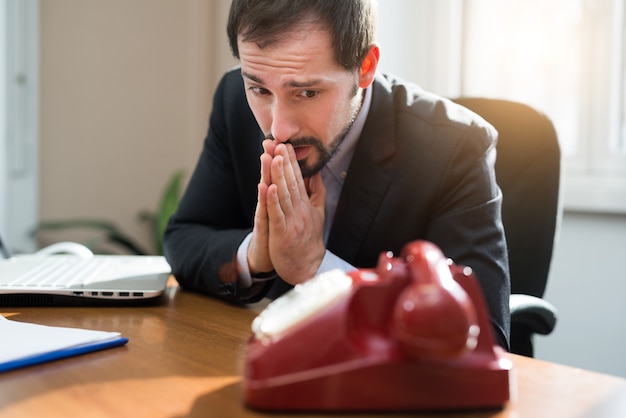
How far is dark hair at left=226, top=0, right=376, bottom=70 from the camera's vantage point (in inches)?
43.7

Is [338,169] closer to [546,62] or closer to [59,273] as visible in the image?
[59,273]

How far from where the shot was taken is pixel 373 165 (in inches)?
49.5

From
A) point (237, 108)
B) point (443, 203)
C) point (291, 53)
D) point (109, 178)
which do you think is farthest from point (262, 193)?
point (109, 178)

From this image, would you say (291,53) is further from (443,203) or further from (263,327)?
(263,327)

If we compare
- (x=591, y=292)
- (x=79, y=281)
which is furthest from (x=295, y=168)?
(x=591, y=292)

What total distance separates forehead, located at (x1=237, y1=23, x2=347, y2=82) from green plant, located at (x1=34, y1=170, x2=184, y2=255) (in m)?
1.50

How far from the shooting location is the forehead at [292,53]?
111cm

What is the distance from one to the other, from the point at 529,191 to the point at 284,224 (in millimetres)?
534

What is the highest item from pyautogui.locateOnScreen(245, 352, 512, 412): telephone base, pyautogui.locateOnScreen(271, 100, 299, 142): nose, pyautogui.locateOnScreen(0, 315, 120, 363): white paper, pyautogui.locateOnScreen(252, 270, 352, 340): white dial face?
pyautogui.locateOnScreen(271, 100, 299, 142): nose

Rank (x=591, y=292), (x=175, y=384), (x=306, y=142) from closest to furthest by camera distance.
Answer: (x=175, y=384) < (x=306, y=142) < (x=591, y=292)

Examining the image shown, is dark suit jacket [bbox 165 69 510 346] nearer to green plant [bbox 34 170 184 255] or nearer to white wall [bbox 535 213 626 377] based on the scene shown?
white wall [bbox 535 213 626 377]

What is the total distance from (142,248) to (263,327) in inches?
93.1

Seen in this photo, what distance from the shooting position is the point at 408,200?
49.0 inches

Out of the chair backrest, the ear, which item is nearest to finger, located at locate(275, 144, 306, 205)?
the ear
